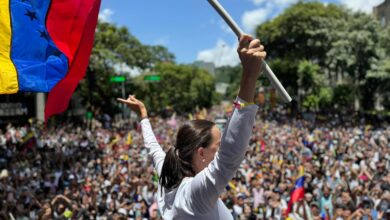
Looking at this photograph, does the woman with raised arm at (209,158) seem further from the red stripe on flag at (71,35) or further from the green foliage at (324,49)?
the green foliage at (324,49)

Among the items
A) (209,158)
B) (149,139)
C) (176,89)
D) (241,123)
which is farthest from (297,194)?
(176,89)

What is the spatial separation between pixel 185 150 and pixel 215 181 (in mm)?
380

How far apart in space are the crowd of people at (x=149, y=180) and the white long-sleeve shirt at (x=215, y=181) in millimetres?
5415

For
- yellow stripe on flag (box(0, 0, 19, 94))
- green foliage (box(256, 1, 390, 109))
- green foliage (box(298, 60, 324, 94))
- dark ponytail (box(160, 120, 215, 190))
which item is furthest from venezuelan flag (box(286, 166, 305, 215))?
green foliage (box(298, 60, 324, 94))

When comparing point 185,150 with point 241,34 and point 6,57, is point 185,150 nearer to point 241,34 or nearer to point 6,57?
point 241,34

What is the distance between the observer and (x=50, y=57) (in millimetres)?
4152

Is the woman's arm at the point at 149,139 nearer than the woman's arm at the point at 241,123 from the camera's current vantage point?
No

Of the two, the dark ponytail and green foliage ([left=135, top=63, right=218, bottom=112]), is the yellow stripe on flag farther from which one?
green foliage ([left=135, top=63, right=218, bottom=112])

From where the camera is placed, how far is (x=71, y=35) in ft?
13.8

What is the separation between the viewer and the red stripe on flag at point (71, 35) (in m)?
4.09

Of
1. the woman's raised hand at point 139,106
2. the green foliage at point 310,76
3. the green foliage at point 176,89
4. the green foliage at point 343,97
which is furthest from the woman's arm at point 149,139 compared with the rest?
the green foliage at point 176,89

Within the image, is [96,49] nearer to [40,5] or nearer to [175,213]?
[40,5]

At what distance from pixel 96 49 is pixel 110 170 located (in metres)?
21.3

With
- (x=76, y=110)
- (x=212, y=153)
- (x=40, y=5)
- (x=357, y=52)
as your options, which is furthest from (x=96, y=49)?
(x=212, y=153)
